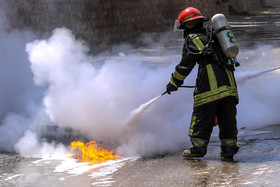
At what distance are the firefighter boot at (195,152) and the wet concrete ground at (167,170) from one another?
0.06 meters

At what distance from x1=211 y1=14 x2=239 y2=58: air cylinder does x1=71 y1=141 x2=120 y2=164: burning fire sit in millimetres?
1491

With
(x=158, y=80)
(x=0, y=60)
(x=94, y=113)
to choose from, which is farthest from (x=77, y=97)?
(x=0, y=60)

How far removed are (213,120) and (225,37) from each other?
74cm

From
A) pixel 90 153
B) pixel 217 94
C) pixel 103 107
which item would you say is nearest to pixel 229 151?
pixel 217 94

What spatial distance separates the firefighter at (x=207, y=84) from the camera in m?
4.30

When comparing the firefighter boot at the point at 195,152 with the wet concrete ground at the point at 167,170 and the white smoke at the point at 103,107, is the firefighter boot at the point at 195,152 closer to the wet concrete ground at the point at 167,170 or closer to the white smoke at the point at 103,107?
the wet concrete ground at the point at 167,170

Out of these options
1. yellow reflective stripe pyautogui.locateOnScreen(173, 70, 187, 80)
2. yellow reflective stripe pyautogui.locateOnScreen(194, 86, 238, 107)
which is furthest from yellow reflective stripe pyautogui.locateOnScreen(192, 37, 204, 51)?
yellow reflective stripe pyautogui.locateOnScreen(194, 86, 238, 107)

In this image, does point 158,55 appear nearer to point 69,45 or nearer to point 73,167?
point 69,45

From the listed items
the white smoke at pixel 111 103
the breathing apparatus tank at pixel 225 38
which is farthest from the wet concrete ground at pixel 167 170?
the breathing apparatus tank at pixel 225 38

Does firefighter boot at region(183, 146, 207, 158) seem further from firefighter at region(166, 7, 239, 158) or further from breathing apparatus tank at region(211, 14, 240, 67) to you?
breathing apparatus tank at region(211, 14, 240, 67)

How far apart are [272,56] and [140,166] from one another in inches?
316

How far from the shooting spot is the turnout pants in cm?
436

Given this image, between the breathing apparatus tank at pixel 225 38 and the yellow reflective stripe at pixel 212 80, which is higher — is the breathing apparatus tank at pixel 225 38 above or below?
above

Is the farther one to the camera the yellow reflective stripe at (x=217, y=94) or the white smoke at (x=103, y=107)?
the white smoke at (x=103, y=107)
